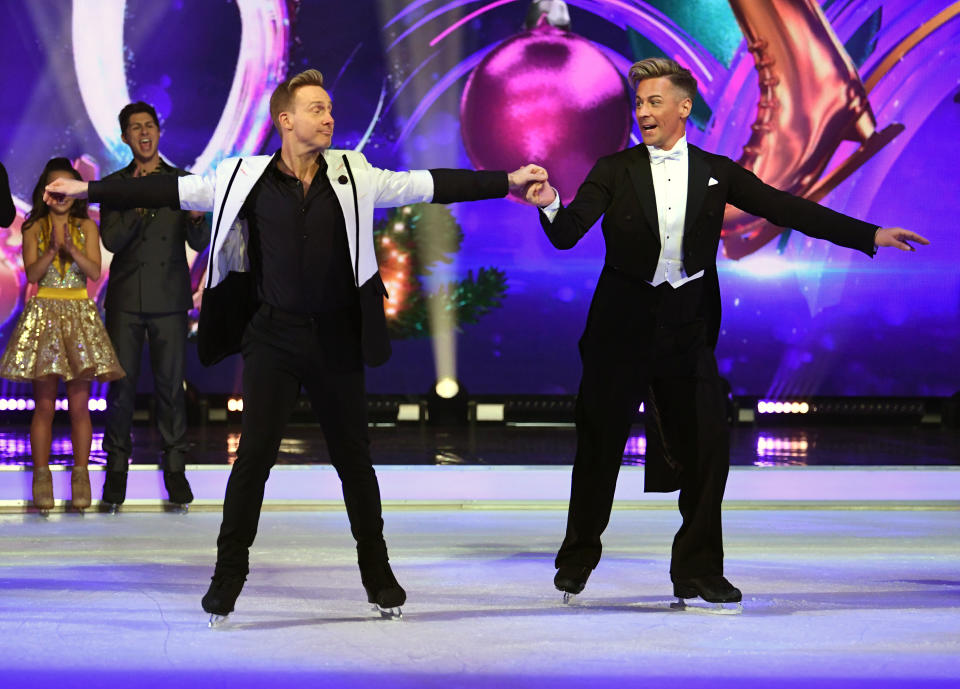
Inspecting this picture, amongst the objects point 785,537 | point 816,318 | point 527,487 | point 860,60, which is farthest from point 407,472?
point 860,60

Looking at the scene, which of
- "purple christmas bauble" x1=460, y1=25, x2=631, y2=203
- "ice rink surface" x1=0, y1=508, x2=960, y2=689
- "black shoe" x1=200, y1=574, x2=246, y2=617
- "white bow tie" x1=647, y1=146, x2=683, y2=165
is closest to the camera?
"ice rink surface" x1=0, y1=508, x2=960, y2=689

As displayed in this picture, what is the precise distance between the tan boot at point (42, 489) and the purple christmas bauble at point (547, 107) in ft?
14.0

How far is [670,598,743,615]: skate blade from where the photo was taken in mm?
3506

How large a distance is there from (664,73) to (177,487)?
267cm

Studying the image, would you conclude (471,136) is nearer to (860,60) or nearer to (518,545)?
(860,60)

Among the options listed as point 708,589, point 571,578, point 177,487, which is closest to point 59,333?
point 177,487

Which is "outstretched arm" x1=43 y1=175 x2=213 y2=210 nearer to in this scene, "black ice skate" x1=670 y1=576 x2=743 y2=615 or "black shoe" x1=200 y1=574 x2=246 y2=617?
"black shoe" x1=200 y1=574 x2=246 y2=617

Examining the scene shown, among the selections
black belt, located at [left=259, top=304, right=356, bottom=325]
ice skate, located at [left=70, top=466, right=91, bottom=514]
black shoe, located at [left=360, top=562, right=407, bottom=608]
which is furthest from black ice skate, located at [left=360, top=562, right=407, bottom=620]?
ice skate, located at [left=70, top=466, right=91, bottom=514]

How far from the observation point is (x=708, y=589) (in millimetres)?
3523

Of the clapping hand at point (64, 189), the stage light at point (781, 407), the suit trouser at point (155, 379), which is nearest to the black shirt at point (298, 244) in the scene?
the clapping hand at point (64, 189)

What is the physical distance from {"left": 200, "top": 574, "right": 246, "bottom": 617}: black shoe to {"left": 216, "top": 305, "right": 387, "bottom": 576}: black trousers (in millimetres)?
24

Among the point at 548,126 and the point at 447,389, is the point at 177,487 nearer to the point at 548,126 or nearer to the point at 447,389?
the point at 447,389

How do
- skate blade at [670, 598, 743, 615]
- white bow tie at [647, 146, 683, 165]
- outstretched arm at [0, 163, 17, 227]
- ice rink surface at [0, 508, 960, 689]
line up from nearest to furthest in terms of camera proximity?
ice rink surface at [0, 508, 960, 689], skate blade at [670, 598, 743, 615], white bow tie at [647, 146, 683, 165], outstretched arm at [0, 163, 17, 227]

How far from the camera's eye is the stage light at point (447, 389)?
888 cm
